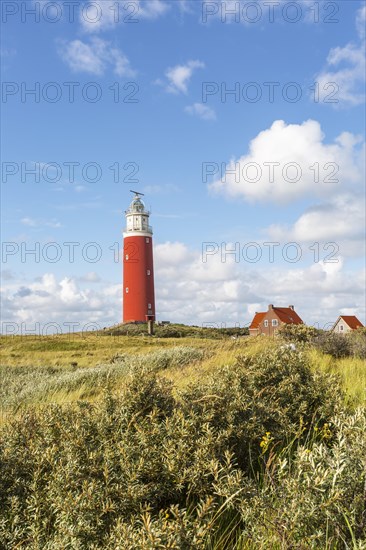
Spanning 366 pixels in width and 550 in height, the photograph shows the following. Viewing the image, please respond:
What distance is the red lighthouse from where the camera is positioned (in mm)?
57188

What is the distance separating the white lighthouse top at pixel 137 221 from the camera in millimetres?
60059

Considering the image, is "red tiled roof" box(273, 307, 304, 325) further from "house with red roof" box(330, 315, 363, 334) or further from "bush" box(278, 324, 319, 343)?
"bush" box(278, 324, 319, 343)

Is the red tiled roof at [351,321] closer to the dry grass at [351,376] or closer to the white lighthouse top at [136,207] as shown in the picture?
the white lighthouse top at [136,207]

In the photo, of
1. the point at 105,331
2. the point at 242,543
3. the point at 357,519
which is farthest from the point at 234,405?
the point at 105,331

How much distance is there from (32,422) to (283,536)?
282cm

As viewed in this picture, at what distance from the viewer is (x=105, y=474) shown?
3.43 meters

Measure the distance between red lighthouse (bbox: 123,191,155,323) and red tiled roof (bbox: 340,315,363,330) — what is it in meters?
21.6

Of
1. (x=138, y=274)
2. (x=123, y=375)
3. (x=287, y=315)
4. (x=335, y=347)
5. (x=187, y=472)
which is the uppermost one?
(x=138, y=274)

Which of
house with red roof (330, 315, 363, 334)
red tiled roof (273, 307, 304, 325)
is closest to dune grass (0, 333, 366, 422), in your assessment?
house with red roof (330, 315, 363, 334)

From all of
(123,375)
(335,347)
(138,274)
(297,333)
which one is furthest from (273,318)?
(123,375)

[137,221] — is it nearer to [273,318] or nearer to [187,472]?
[273,318]

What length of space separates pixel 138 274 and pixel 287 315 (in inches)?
688

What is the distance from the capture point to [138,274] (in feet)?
187

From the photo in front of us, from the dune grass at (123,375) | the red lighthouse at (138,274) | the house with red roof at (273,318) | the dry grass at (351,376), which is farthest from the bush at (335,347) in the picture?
the red lighthouse at (138,274)
